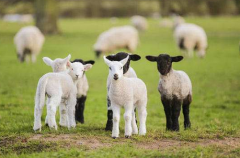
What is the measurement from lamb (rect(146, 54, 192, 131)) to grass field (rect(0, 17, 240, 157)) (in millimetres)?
358

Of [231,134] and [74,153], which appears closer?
[74,153]

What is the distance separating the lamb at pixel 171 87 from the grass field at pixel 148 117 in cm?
36

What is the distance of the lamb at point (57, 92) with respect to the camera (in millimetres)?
8578

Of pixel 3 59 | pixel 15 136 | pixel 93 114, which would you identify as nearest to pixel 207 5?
pixel 3 59

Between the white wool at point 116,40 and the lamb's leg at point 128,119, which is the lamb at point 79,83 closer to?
the lamb's leg at point 128,119

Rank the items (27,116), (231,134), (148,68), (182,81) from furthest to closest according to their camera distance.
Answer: (148,68) → (27,116) → (182,81) → (231,134)

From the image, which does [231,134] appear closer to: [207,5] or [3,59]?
[3,59]

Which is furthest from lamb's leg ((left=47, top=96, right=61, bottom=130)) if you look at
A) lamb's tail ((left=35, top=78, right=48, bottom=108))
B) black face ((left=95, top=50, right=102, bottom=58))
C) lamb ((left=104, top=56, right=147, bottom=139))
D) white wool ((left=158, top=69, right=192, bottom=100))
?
black face ((left=95, top=50, right=102, bottom=58))

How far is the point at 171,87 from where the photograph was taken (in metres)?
9.05

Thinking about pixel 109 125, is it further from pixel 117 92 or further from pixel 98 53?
pixel 98 53

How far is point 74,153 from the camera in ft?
23.2

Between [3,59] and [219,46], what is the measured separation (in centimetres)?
1375

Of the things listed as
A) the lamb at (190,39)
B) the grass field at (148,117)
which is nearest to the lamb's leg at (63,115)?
the grass field at (148,117)

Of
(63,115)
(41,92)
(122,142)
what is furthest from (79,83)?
(122,142)
